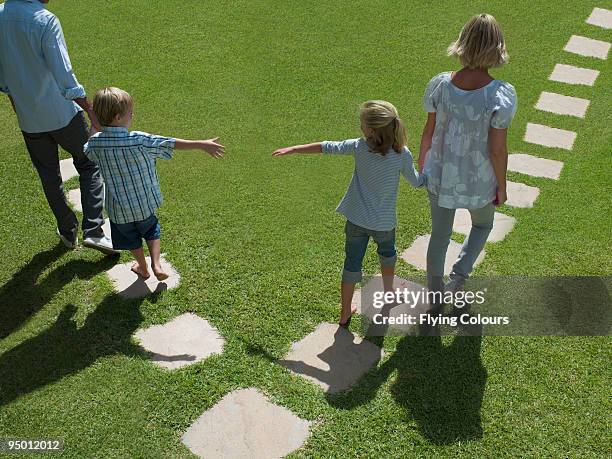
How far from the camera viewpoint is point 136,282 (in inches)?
181

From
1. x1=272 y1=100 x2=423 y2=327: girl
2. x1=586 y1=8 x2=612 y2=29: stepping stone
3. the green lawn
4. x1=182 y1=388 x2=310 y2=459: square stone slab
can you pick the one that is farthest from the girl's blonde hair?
x1=586 y1=8 x2=612 y2=29: stepping stone

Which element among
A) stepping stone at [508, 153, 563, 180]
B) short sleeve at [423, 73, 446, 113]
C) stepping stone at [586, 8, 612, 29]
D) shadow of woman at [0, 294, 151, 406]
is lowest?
shadow of woman at [0, 294, 151, 406]

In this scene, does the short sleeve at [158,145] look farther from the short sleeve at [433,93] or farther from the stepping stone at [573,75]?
the stepping stone at [573,75]

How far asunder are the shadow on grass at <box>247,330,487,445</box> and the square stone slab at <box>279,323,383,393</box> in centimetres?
7

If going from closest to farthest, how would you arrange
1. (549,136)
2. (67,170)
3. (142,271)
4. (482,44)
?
(482,44)
(142,271)
(67,170)
(549,136)

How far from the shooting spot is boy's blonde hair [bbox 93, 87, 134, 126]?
12.8 feet

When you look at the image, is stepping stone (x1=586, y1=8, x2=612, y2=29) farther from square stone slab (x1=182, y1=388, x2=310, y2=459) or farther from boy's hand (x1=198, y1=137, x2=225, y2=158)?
square stone slab (x1=182, y1=388, x2=310, y2=459)

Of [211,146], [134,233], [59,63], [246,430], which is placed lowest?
[246,430]

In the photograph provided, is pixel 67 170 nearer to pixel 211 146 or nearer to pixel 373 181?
pixel 211 146

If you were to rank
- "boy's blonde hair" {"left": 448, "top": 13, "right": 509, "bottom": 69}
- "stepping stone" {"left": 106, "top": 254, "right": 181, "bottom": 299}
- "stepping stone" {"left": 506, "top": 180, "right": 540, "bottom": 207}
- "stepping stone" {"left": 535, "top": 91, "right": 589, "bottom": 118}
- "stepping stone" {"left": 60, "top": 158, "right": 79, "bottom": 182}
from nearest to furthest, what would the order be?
"boy's blonde hair" {"left": 448, "top": 13, "right": 509, "bottom": 69} < "stepping stone" {"left": 106, "top": 254, "right": 181, "bottom": 299} < "stepping stone" {"left": 506, "top": 180, "right": 540, "bottom": 207} < "stepping stone" {"left": 60, "top": 158, "right": 79, "bottom": 182} < "stepping stone" {"left": 535, "top": 91, "right": 589, "bottom": 118}

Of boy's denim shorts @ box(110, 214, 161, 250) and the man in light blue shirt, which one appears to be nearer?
the man in light blue shirt

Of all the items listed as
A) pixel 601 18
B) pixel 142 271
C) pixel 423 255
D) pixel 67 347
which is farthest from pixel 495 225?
pixel 601 18

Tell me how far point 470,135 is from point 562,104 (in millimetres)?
3414

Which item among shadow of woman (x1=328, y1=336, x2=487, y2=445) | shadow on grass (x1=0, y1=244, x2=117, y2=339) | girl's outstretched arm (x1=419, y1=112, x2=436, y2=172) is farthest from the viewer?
shadow on grass (x1=0, y1=244, x2=117, y2=339)
